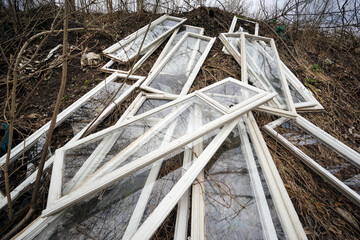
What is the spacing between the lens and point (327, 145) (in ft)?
6.80

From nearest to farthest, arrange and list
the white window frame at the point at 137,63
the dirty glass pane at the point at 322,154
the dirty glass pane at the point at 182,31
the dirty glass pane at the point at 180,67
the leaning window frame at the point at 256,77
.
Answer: the dirty glass pane at the point at 322,154 → the leaning window frame at the point at 256,77 → the dirty glass pane at the point at 180,67 → the white window frame at the point at 137,63 → the dirty glass pane at the point at 182,31

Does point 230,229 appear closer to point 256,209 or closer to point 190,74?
point 256,209

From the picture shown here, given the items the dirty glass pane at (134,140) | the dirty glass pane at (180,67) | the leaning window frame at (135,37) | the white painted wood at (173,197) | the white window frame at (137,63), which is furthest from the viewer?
the leaning window frame at (135,37)

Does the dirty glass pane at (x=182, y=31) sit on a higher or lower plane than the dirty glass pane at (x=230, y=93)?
higher

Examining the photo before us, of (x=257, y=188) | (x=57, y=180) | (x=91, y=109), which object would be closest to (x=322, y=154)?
(x=257, y=188)

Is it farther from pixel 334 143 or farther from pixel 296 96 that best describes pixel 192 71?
pixel 334 143

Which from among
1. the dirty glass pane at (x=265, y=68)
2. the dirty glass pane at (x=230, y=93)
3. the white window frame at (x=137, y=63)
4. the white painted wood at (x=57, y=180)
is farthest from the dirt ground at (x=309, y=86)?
the dirty glass pane at (x=230, y=93)

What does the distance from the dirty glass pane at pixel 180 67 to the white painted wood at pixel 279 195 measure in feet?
4.47

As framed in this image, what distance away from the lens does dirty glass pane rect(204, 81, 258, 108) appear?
2.06m

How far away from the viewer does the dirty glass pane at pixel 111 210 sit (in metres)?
1.20

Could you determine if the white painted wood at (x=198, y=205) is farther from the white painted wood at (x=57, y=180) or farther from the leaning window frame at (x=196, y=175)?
the white painted wood at (x=57, y=180)

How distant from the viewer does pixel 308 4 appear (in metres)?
5.25

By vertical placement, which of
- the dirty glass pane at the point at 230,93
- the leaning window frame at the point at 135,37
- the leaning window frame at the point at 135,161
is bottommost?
the leaning window frame at the point at 135,161

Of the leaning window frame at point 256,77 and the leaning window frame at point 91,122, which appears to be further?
the leaning window frame at point 256,77
